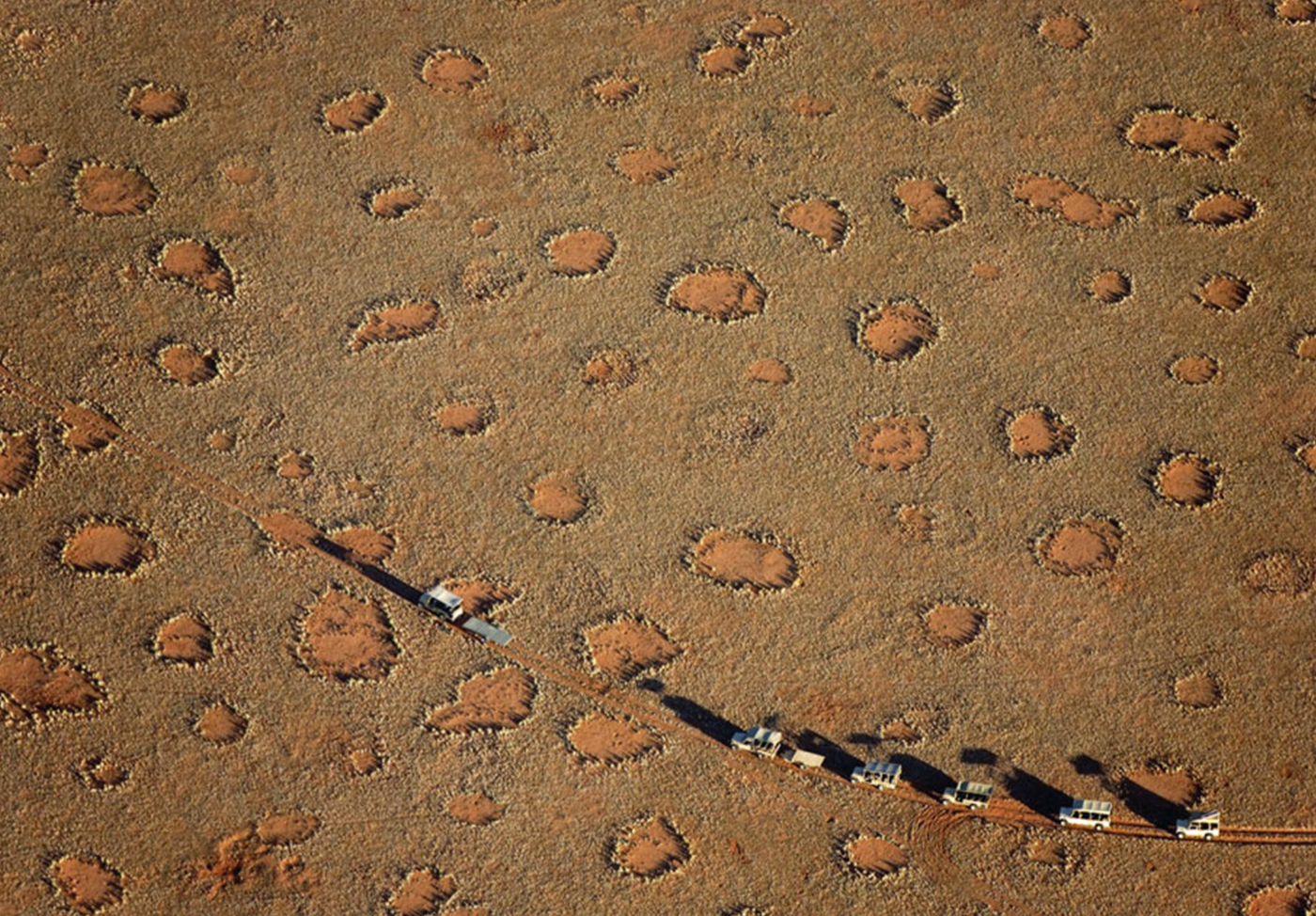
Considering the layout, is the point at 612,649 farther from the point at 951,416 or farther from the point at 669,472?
the point at 951,416

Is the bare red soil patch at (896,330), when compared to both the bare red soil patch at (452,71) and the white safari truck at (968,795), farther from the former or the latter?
the bare red soil patch at (452,71)

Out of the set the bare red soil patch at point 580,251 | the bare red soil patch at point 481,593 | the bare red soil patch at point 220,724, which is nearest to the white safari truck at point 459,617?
the bare red soil patch at point 481,593

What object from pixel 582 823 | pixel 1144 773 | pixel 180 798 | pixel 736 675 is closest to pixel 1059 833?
pixel 1144 773

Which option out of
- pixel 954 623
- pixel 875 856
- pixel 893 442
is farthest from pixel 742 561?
pixel 875 856

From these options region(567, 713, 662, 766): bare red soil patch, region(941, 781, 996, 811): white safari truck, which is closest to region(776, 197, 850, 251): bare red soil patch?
region(567, 713, 662, 766): bare red soil patch

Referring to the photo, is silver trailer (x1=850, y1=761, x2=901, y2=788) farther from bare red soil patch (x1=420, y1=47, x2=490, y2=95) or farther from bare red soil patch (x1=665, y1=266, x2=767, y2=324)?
bare red soil patch (x1=420, y1=47, x2=490, y2=95)
